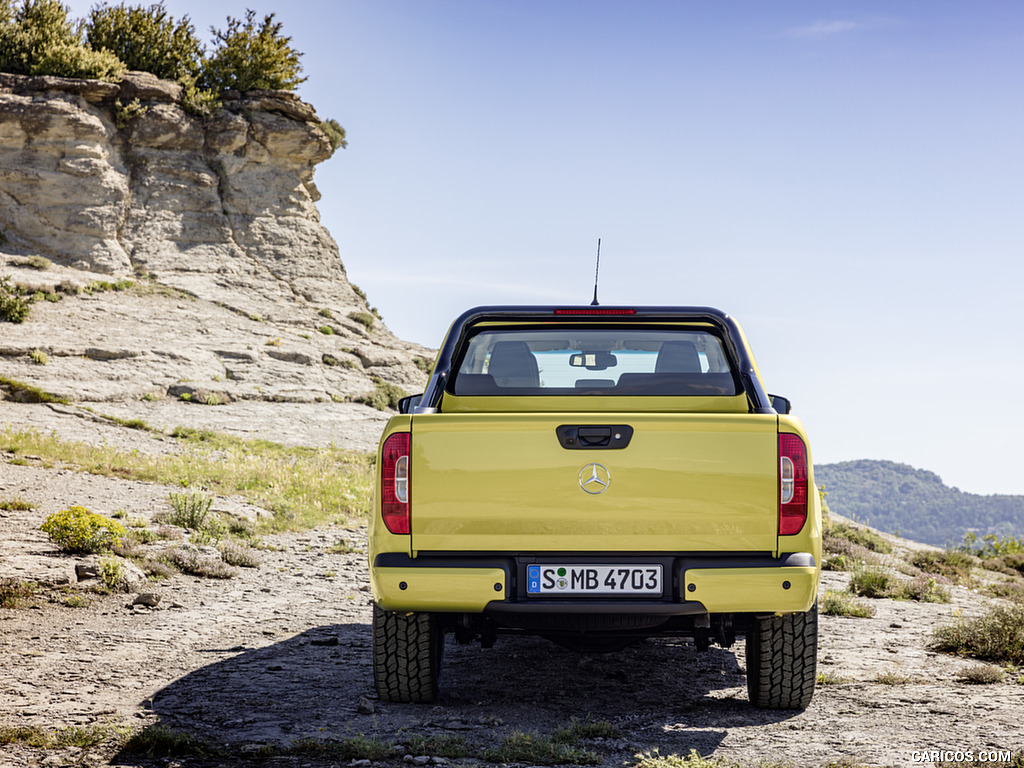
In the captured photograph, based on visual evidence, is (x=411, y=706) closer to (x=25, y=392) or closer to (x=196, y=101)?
(x=25, y=392)

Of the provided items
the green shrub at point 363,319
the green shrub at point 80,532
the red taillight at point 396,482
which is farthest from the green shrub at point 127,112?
the red taillight at point 396,482

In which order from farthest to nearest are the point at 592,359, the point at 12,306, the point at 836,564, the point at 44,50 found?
the point at 44,50, the point at 12,306, the point at 836,564, the point at 592,359

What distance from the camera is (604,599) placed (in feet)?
13.1

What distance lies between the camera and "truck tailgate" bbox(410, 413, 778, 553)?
12.8 feet

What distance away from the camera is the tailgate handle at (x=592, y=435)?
13.0ft

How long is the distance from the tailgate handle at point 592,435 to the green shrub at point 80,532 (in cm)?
643

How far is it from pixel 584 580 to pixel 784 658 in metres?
1.29

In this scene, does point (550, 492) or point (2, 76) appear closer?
point (550, 492)

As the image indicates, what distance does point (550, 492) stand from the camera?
155 inches

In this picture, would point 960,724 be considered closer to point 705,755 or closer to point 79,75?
point 705,755

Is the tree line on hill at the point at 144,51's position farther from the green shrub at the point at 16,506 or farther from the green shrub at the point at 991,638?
the green shrub at the point at 991,638

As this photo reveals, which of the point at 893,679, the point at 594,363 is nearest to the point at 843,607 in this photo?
the point at 893,679

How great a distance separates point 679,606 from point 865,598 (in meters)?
6.65

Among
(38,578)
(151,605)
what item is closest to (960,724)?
(151,605)
